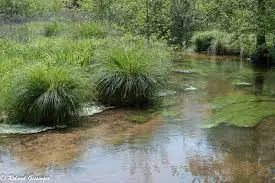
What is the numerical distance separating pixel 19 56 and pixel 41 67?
3.50 m

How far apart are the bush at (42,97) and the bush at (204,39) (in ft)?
56.5

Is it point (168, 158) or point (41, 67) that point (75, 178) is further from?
point (41, 67)

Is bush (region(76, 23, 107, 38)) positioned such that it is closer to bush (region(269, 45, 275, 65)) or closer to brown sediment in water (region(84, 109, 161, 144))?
bush (region(269, 45, 275, 65))

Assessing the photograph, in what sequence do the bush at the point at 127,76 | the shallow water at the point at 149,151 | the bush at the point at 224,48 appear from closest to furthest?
the shallow water at the point at 149,151, the bush at the point at 127,76, the bush at the point at 224,48

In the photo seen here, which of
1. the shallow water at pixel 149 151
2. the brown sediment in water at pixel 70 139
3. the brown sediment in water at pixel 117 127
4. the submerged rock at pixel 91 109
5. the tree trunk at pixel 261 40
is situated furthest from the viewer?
the tree trunk at pixel 261 40

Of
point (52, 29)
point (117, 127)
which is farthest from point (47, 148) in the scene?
point (52, 29)

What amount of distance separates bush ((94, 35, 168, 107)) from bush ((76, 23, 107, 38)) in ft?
20.8

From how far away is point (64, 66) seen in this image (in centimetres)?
985

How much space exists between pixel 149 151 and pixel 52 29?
12920mm

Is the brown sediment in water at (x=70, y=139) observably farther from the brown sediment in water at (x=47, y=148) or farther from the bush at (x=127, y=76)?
the bush at (x=127, y=76)

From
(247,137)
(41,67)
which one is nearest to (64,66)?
(41,67)

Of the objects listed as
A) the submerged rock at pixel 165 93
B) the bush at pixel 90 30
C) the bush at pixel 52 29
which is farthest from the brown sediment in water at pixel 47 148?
the bush at pixel 52 29

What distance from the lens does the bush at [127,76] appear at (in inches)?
434

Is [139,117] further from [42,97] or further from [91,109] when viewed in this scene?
[42,97]
